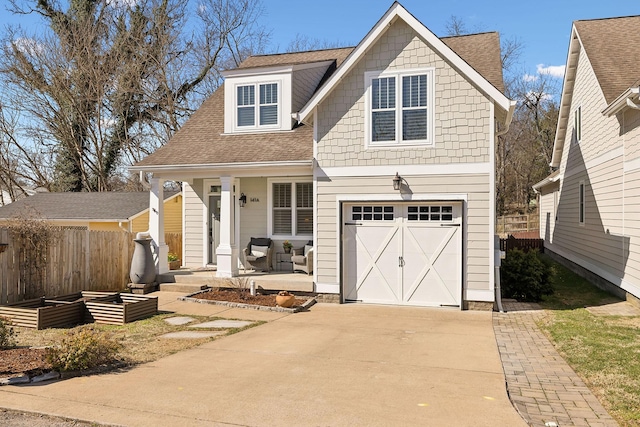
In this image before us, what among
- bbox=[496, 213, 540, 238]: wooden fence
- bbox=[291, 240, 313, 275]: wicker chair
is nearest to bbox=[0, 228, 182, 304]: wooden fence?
bbox=[291, 240, 313, 275]: wicker chair

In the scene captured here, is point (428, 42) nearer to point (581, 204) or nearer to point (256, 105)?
point (256, 105)

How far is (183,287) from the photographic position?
13594 millimetres

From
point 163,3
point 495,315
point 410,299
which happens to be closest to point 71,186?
point 163,3

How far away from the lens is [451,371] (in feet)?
21.7

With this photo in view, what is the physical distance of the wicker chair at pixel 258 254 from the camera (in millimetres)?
14492

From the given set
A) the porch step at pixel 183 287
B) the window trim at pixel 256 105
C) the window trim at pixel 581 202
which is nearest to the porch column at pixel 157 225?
the porch step at pixel 183 287

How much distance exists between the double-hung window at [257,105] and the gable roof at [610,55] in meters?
8.73

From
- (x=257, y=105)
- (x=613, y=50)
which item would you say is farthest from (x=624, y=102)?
(x=257, y=105)

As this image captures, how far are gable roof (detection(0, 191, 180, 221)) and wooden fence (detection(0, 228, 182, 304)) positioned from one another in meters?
7.48

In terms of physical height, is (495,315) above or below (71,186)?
below

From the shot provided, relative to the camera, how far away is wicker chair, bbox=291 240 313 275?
13625 mm

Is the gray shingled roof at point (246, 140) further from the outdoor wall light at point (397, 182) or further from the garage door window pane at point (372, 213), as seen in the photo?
the outdoor wall light at point (397, 182)

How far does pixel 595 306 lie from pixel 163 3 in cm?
2719

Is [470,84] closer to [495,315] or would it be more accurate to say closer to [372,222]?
[372,222]
